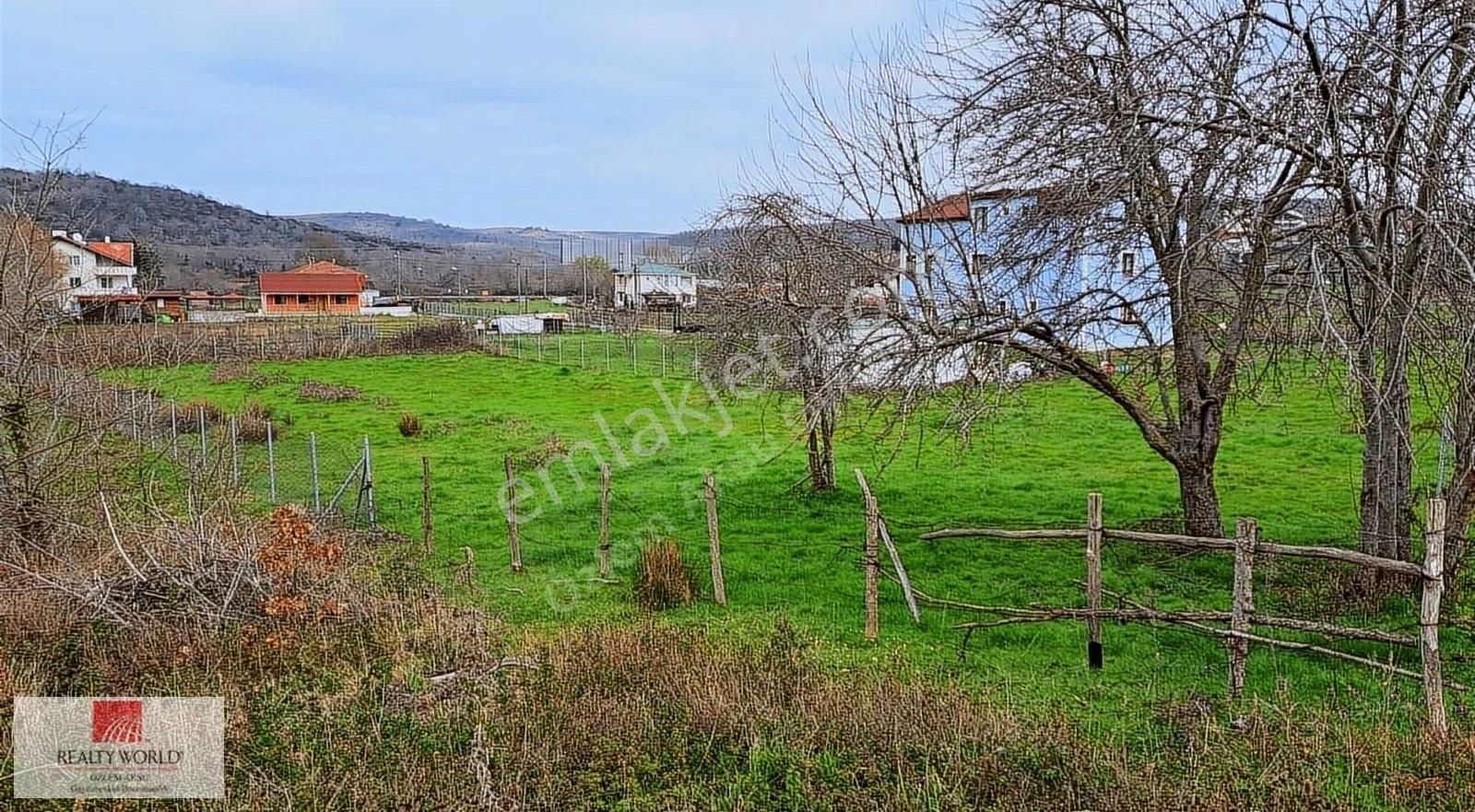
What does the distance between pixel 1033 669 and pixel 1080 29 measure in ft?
17.6

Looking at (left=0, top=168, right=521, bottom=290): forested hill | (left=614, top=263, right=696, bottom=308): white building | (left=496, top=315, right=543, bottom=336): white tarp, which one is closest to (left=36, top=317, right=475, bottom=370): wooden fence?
(left=496, top=315, right=543, bottom=336): white tarp

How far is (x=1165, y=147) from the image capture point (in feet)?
22.8

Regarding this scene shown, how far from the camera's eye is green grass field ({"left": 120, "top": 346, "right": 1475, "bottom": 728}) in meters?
6.68

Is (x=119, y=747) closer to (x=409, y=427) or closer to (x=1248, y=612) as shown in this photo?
(x=1248, y=612)

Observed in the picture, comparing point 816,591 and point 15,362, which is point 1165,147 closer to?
point 816,591

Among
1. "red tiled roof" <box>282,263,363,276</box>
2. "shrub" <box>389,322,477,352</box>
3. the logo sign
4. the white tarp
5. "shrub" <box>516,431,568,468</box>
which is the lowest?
the logo sign

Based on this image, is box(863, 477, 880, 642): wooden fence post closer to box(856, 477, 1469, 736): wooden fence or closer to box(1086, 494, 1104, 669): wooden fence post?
box(856, 477, 1469, 736): wooden fence

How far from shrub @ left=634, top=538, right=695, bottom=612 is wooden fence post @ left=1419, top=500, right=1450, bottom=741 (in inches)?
203

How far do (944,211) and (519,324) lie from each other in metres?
31.0

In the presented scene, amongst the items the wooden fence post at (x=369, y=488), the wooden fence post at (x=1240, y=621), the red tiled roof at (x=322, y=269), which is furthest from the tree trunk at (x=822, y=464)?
the red tiled roof at (x=322, y=269)

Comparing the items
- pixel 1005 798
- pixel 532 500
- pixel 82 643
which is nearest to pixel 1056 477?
pixel 532 500

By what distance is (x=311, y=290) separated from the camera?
183ft

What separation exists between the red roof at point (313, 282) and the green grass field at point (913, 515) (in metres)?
36.5

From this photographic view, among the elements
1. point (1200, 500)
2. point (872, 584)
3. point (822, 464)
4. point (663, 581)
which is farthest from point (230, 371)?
point (1200, 500)
